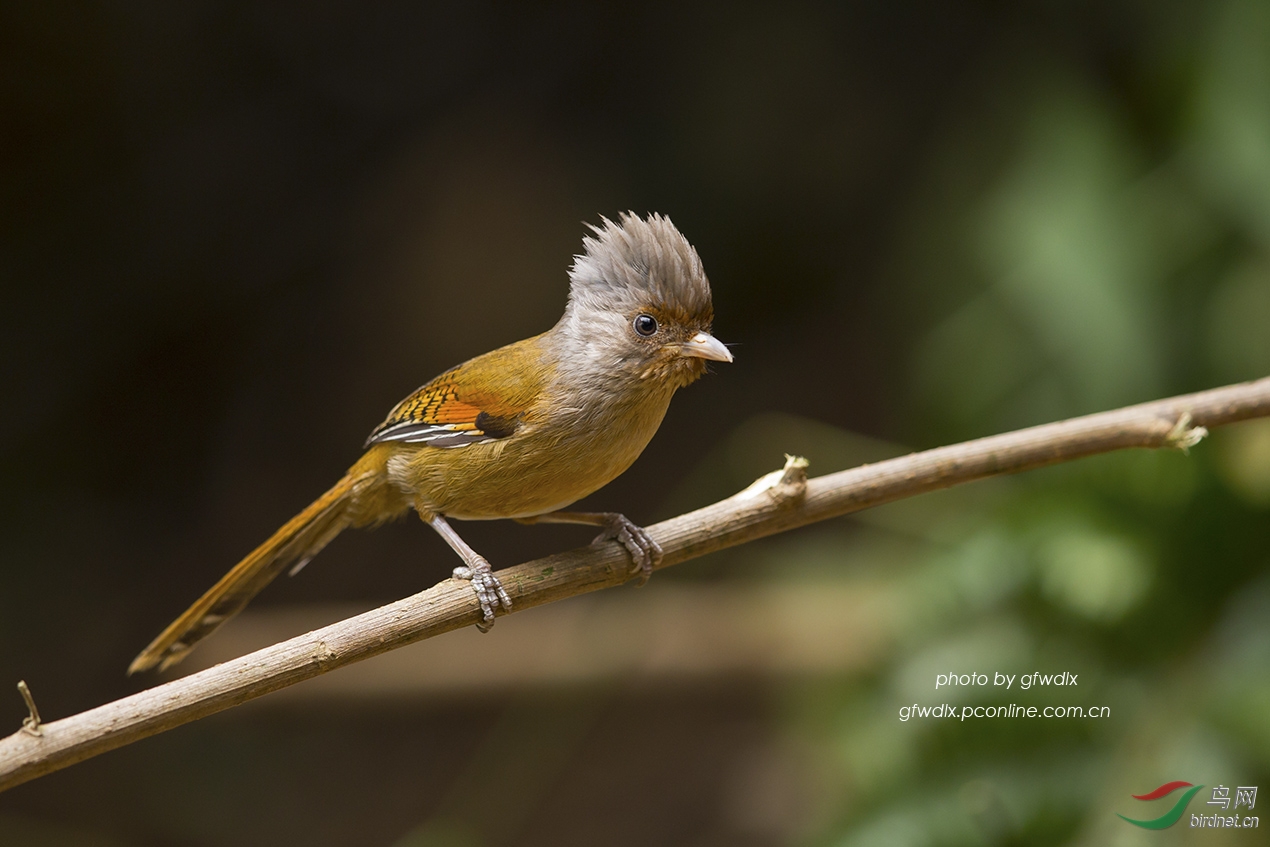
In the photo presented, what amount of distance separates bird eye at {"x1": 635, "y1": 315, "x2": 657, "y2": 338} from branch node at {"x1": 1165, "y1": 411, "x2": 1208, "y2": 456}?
1729 mm

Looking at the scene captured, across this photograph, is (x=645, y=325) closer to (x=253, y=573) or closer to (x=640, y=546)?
(x=640, y=546)

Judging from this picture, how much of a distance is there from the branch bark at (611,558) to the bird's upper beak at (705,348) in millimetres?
482

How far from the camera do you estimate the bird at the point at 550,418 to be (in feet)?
7.93

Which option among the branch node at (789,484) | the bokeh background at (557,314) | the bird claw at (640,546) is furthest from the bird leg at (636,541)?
the bokeh background at (557,314)

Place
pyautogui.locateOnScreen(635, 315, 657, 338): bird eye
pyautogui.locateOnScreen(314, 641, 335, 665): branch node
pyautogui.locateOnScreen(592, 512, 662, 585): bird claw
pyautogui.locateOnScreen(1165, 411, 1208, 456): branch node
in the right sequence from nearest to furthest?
1. pyautogui.locateOnScreen(314, 641, 335, 665): branch node
2. pyautogui.locateOnScreen(635, 315, 657, 338): bird eye
3. pyautogui.locateOnScreen(592, 512, 662, 585): bird claw
4. pyautogui.locateOnScreen(1165, 411, 1208, 456): branch node

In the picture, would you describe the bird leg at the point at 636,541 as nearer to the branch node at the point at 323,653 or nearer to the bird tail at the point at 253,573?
the bird tail at the point at 253,573

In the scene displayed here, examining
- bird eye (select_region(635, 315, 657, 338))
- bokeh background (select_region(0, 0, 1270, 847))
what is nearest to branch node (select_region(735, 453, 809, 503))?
bird eye (select_region(635, 315, 657, 338))

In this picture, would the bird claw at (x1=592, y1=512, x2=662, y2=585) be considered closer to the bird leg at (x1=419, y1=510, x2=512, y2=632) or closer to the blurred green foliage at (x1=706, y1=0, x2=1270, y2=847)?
the bird leg at (x1=419, y1=510, x2=512, y2=632)

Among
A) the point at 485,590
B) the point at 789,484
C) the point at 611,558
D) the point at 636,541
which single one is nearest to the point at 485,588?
the point at 485,590

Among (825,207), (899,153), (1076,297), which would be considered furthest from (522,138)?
(1076,297)

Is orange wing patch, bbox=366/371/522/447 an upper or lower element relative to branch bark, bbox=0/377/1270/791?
upper

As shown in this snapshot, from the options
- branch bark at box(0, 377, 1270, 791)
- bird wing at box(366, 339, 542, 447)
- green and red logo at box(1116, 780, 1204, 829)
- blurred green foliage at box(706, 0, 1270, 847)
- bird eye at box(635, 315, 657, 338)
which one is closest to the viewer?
branch bark at box(0, 377, 1270, 791)

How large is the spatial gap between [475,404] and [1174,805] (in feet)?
9.83

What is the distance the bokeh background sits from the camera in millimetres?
4488
